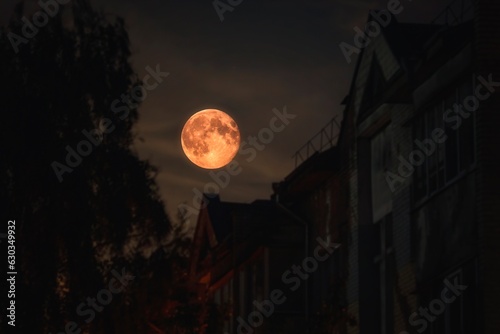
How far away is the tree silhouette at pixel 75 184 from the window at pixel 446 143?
7.95 m

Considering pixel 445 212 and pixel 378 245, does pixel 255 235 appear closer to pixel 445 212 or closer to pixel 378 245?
pixel 378 245

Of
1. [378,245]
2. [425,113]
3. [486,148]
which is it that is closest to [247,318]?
[378,245]

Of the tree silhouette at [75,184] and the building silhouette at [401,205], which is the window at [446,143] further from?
the tree silhouette at [75,184]

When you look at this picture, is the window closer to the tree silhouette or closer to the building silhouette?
the building silhouette

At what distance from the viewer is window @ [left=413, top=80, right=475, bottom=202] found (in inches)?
954

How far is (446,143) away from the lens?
995 inches

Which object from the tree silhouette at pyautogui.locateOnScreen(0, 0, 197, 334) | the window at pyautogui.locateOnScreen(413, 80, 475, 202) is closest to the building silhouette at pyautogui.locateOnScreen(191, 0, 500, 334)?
the window at pyautogui.locateOnScreen(413, 80, 475, 202)

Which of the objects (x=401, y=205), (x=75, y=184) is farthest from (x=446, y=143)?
(x=75, y=184)

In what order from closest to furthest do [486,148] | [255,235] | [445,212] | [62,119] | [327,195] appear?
[486,148], [445,212], [62,119], [327,195], [255,235]

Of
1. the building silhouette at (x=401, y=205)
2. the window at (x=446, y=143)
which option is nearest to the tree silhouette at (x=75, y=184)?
the building silhouette at (x=401, y=205)

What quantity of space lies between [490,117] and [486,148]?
1.91 ft

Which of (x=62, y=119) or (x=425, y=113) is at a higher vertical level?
(x=62, y=119)

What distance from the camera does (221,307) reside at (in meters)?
35.2

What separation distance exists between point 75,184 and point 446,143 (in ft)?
31.4
